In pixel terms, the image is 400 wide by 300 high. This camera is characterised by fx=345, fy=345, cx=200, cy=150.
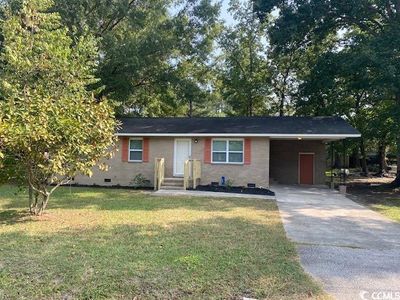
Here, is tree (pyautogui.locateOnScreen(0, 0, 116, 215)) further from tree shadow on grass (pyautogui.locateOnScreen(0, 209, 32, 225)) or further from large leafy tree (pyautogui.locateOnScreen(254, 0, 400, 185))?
large leafy tree (pyautogui.locateOnScreen(254, 0, 400, 185))

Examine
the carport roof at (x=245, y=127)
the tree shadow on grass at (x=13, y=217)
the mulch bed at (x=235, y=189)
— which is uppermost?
the carport roof at (x=245, y=127)

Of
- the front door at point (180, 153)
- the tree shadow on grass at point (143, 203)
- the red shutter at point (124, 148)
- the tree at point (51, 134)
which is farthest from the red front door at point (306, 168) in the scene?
the tree at point (51, 134)

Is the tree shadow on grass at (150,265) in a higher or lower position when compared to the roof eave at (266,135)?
lower

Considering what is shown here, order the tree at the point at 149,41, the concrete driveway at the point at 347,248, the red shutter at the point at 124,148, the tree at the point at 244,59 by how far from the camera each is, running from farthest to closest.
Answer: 1. the tree at the point at 244,59
2. the tree at the point at 149,41
3. the red shutter at the point at 124,148
4. the concrete driveway at the point at 347,248

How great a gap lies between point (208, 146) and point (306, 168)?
22.4 ft

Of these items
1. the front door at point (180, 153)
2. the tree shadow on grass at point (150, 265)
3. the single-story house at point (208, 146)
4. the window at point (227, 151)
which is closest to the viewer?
the tree shadow on grass at point (150, 265)

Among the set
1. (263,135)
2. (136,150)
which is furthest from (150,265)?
(136,150)

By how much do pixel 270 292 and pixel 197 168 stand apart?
12016 mm

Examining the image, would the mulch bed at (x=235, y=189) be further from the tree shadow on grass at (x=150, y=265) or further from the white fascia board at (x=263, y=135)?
the tree shadow on grass at (x=150, y=265)

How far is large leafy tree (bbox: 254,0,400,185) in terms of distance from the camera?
16.3m

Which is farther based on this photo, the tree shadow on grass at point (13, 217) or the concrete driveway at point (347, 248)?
the tree shadow on grass at point (13, 217)

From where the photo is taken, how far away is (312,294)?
4.38 meters

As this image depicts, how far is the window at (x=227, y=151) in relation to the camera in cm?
1658

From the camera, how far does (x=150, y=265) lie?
5.19 meters
